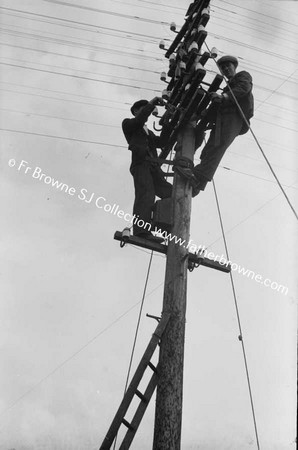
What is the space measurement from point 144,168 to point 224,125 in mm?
1132

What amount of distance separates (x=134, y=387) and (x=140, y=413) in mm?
254

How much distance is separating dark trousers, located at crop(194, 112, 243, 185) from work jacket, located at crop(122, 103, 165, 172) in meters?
0.70

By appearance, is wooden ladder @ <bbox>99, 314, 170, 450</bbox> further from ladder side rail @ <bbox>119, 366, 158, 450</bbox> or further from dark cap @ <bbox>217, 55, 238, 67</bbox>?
dark cap @ <bbox>217, 55, 238, 67</bbox>

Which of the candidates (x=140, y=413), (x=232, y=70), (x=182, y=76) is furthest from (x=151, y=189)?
(x=140, y=413)

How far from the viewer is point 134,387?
13.8 ft

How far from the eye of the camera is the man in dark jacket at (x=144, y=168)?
5.48 m

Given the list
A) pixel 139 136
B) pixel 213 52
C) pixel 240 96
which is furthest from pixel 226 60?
pixel 139 136

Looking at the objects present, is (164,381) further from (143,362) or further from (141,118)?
(141,118)

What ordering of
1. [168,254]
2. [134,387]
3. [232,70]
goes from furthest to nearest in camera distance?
[232,70], [168,254], [134,387]

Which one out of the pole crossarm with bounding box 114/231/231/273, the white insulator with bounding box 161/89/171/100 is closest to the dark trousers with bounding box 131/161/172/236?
the pole crossarm with bounding box 114/231/231/273

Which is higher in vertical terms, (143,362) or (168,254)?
(168,254)

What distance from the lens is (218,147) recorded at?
5.66 m

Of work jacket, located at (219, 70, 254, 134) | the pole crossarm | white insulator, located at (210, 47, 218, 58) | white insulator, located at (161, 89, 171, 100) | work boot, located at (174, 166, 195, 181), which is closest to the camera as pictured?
the pole crossarm

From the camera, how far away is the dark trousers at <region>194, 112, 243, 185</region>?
560cm
